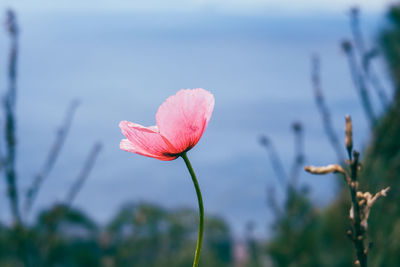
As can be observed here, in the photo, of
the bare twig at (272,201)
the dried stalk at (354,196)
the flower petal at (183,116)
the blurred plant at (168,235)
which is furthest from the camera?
the blurred plant at (168,235)

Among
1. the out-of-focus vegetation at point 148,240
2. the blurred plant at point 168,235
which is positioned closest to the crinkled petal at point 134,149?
the out-of-focus vegetation at point 148,240

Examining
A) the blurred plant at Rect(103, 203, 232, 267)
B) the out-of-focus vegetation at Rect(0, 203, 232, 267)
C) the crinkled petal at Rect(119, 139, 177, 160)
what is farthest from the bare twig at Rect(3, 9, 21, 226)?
the blurred plant at Rect(103, 203, 232, 267)

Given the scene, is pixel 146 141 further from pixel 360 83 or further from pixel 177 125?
pixel 360 83

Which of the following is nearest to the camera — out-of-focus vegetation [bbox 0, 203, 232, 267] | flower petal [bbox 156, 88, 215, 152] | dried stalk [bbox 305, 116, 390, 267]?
dried stalk [bbox 305, 116, 390, 267]

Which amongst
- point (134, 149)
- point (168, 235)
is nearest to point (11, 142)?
point (134, 149)

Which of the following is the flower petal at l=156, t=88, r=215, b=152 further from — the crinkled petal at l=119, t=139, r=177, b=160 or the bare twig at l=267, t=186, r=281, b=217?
the bare twig at l=267, t=186, r=281, b=217

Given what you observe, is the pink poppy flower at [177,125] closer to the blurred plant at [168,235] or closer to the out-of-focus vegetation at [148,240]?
the out-of-focus vegetation at [148,240]

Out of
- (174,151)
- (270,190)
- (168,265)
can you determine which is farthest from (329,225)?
(174,151)
